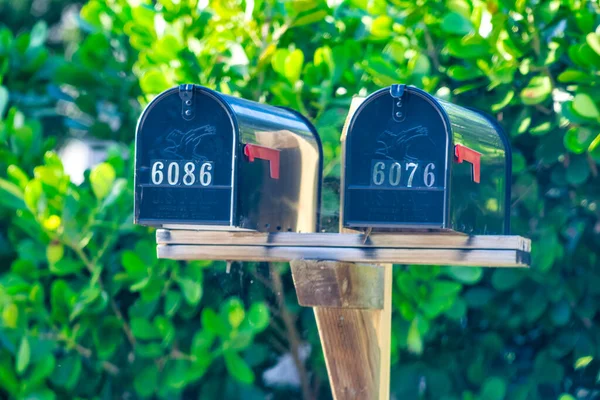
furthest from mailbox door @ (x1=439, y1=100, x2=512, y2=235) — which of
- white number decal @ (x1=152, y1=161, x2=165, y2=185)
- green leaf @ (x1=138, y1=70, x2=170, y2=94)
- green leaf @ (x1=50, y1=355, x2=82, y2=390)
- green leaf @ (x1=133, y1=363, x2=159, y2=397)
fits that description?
green leaf @ (x1=50, y1=355, x2=82, y2=390)

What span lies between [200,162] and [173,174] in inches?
2.7

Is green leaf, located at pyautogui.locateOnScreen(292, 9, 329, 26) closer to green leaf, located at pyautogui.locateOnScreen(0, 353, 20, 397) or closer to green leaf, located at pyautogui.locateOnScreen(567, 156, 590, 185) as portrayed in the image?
green leaf, located at pyautogui.locateOnScreen(567, 156, 590, 185)

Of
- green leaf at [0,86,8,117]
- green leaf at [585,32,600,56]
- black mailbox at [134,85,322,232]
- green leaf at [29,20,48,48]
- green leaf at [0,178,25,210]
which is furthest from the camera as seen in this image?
green leaf at [29,20,48,48]

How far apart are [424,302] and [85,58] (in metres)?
1.64

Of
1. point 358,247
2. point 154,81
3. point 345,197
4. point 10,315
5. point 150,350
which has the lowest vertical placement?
point 150,350

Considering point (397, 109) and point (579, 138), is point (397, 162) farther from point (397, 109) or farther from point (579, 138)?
point (579, 138)

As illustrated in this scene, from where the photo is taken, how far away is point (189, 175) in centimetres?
242

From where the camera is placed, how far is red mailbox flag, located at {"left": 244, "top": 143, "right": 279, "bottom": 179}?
2404 mm

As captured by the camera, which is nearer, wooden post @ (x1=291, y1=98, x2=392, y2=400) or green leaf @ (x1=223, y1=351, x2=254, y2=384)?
wooden post @ (x1=291, y1=98, x2=392, y2=400)

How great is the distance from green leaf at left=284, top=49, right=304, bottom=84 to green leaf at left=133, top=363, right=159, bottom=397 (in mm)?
1093

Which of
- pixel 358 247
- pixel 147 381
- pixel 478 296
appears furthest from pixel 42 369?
pixel 358 247

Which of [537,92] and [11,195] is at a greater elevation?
[537,92]

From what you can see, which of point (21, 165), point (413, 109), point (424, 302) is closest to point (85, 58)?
point (21, 165)

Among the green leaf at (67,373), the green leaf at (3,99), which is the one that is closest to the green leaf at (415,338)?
the green leaf at (67,373)
